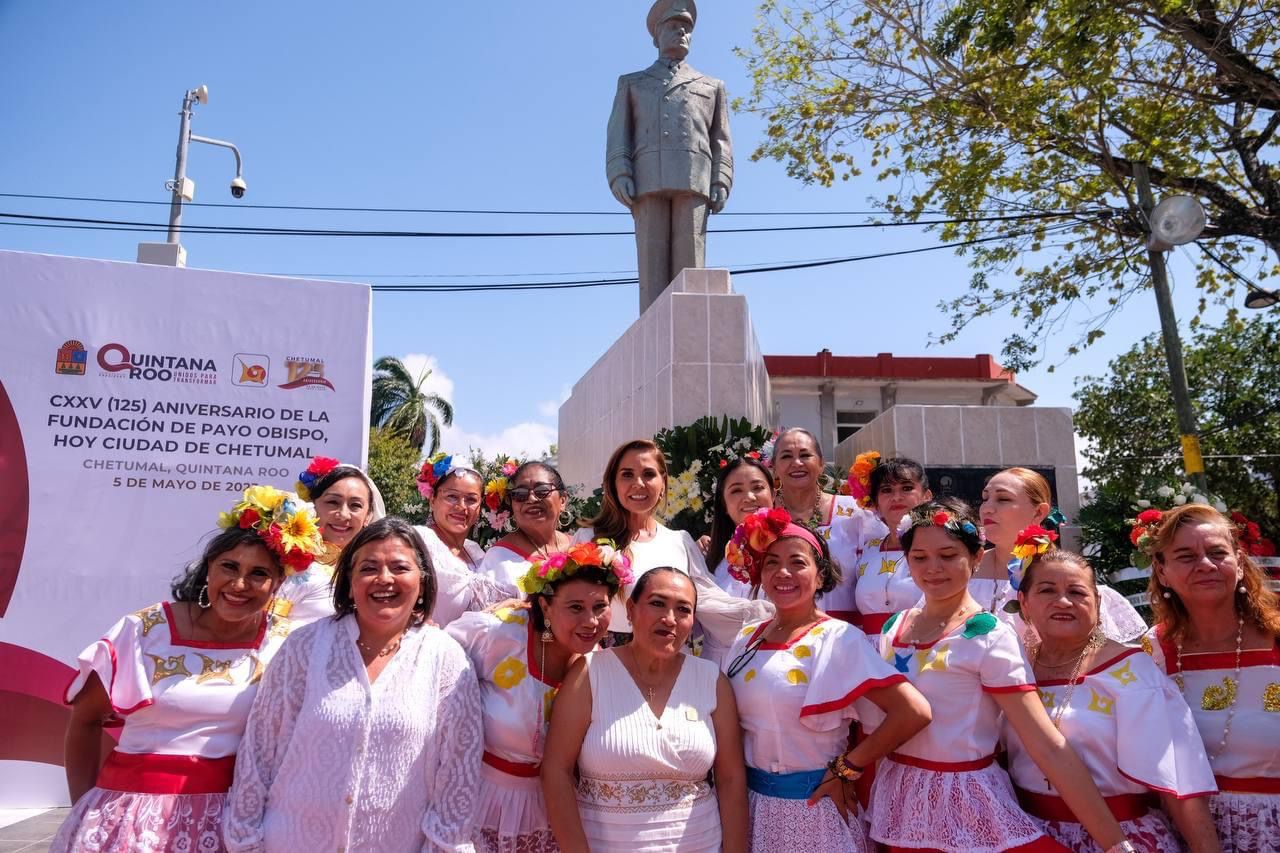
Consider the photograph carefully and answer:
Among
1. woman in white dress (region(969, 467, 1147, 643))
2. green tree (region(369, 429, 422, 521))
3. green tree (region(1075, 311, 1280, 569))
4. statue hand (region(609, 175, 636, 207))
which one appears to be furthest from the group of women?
green tree (region(369, 429, 422, 521))

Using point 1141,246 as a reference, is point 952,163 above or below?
above

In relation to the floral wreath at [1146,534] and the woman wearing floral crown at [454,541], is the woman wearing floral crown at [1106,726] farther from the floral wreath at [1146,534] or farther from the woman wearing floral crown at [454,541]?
the woman wearing floral crown at [454,541]

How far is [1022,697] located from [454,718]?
1.60 meters

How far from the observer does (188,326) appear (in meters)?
4.97

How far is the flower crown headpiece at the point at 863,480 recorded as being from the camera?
420cm

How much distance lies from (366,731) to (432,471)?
1.76m

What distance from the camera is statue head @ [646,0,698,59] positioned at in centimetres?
839

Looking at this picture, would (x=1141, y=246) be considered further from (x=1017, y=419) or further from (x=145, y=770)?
(x=145, y=770)

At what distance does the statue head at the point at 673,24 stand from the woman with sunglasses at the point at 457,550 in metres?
6.15

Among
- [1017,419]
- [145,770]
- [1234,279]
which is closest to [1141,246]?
[1234,279]

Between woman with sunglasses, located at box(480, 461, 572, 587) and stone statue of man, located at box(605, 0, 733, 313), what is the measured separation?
525 centimetres

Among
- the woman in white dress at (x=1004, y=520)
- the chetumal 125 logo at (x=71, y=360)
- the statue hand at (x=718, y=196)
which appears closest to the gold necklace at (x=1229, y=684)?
the woman in white dress at (x=1004, y=520)

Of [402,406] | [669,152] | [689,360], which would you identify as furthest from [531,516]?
[402,406]

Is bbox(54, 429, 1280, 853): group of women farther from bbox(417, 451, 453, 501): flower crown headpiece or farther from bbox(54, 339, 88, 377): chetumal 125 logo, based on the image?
bbox(54, 339, 88, 377): chetumal 125 logo
